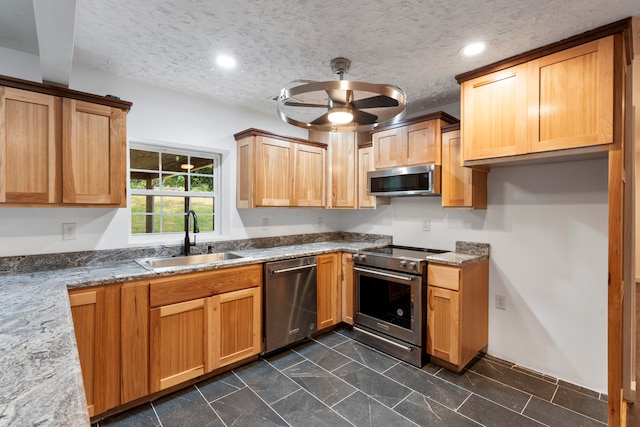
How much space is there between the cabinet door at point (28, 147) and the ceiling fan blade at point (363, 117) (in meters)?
1.94

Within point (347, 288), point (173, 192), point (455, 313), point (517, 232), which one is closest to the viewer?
point (455, 313)

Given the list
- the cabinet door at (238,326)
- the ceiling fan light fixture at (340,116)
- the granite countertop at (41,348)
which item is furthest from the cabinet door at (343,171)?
the granite countertop at (41,348)

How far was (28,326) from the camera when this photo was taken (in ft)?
3.82

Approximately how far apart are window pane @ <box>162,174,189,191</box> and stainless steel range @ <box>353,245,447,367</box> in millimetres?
1893

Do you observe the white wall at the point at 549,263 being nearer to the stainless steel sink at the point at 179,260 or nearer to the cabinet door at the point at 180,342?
the stainless steel sink at the point at 179,260

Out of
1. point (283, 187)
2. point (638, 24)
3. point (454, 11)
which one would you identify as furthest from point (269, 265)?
point (638, 24)

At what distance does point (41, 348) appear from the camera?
97 centimetres

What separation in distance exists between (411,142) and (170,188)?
2407mm

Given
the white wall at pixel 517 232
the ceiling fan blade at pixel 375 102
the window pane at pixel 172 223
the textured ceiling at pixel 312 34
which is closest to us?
the textured ceiling at pixel 312 34

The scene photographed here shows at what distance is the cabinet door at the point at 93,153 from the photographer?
6.67 ft

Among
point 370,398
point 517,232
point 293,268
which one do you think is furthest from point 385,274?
point 517,232

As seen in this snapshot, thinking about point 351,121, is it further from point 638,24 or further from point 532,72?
point 638,24

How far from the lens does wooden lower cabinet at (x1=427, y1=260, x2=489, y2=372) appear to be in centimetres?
249

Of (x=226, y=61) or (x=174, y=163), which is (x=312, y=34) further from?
(x=174, y=163)
